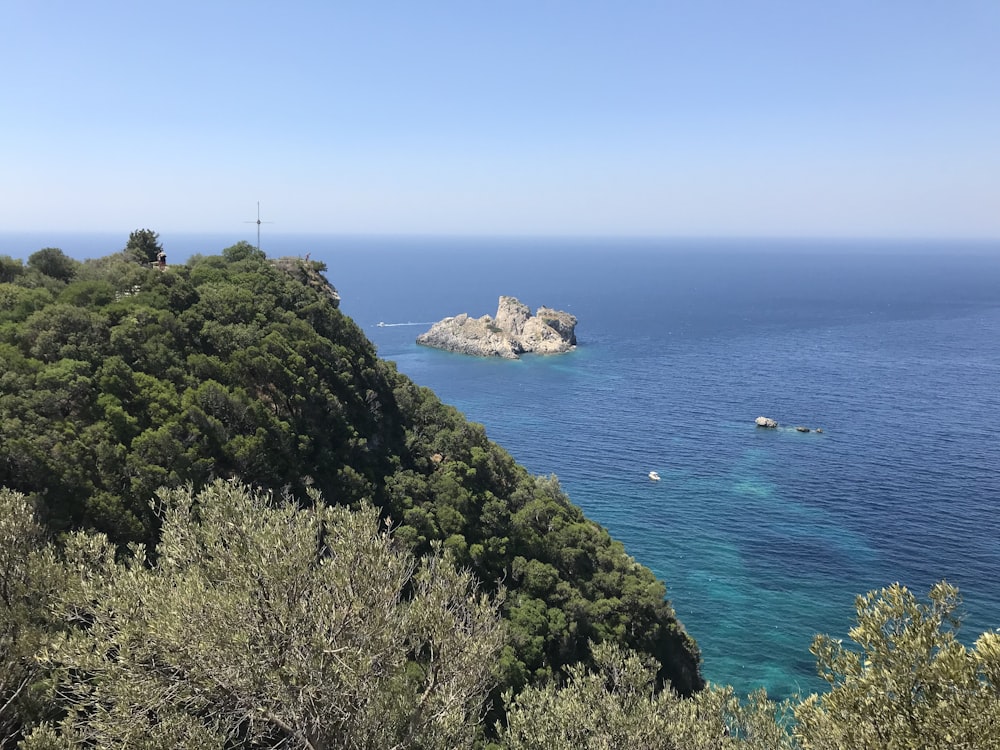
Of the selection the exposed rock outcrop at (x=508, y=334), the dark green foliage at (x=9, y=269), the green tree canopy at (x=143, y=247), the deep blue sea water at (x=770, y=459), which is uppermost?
the green tree canopy at (x=143, y=247)

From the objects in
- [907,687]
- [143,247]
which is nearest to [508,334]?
[143,247]

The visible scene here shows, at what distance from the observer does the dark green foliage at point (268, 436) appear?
20.6 meters

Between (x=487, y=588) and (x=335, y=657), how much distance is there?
16.8 meters

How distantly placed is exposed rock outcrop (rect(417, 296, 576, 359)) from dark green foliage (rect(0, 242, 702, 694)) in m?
89.5

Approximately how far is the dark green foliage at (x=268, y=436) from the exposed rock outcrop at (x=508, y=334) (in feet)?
294

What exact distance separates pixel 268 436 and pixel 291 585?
575 inches

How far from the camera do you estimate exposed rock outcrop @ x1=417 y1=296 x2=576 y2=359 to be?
417 ft

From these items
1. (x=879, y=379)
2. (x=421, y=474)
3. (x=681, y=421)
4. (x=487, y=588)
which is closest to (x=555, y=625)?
(x=487, y=588)

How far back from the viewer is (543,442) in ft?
241

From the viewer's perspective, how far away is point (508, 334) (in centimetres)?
12950

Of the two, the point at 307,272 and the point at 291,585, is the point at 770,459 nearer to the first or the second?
the point at 307,272

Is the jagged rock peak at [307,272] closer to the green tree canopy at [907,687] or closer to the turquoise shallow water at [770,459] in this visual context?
the turquoise shallow water at [770,459]

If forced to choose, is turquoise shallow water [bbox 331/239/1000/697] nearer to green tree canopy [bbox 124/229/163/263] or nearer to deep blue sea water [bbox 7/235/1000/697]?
deep blue sea water [bbox 7/235/1000/697]

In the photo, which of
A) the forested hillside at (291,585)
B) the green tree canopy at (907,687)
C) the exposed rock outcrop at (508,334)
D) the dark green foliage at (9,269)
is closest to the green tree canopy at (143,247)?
the forested hillside at (291,585)
